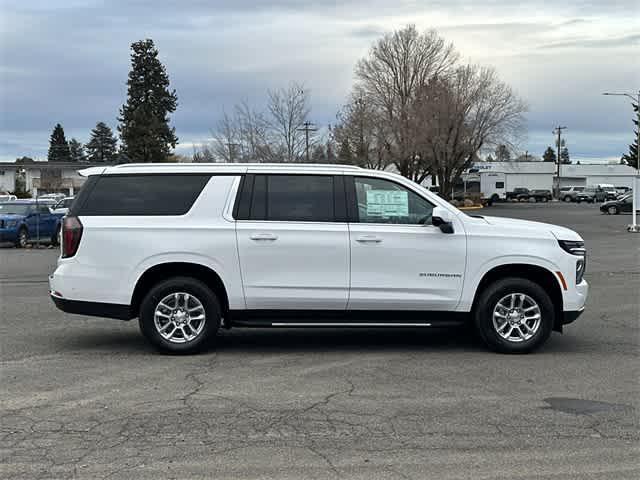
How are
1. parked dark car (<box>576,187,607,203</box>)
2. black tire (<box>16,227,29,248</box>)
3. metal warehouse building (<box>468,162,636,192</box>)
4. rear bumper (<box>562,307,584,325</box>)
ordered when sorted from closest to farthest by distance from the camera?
rear bumper (<box>562,307,584,325</box>)
black tire (<box>16,227,29,248</box>)
parked dark car (<box>576,187,607,203</box>)
metal warehouse building (<box>468,162,636,192</box>)

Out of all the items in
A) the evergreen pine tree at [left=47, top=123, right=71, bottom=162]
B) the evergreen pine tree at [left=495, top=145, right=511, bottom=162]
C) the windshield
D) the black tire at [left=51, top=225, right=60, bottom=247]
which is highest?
the evergreen pine tree at [left=47, top=123, right=71, bottom=162]

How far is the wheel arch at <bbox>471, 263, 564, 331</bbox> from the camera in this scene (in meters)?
8.44

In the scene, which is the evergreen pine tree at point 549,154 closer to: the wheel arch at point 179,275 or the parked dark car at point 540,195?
the parked dark car at point 540,195

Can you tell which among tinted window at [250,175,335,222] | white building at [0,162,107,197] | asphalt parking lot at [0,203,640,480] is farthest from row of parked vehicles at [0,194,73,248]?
white building at [0,162,107,197]

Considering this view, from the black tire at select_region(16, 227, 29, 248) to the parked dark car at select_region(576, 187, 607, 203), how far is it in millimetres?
73644

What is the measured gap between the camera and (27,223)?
26.5 m

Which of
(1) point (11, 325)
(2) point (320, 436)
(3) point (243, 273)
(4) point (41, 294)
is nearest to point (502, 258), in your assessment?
(3) point (243, 273)

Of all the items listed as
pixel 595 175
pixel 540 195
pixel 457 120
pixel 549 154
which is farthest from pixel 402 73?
pixel 549 154

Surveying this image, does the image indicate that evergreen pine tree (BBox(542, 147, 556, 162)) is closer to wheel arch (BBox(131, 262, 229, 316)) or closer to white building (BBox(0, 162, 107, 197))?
white building (BBox(0, 162, 107, 197))

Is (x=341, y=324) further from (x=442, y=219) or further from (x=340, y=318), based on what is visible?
(x=442, y=219)

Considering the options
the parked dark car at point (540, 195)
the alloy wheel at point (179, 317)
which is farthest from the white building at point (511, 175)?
the alloy wheel at point (179, 317)

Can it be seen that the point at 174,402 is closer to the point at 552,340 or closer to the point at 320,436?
the point at 320,436

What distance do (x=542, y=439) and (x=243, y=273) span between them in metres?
3.71

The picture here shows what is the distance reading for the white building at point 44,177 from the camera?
79688 mm
